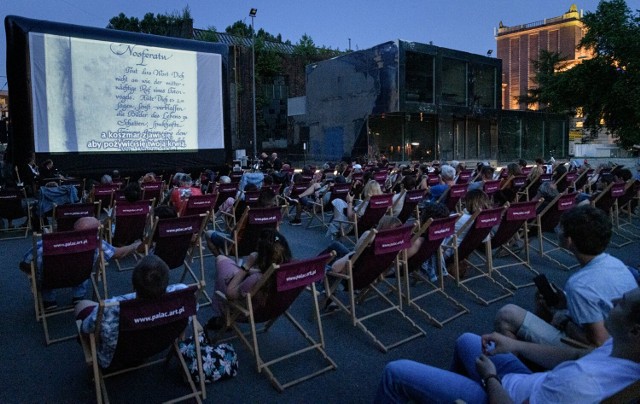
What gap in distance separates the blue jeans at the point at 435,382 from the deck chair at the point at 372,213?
175 inches

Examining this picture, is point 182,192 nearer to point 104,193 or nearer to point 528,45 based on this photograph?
point 104,193

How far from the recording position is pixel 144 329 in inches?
109

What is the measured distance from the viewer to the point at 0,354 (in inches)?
149

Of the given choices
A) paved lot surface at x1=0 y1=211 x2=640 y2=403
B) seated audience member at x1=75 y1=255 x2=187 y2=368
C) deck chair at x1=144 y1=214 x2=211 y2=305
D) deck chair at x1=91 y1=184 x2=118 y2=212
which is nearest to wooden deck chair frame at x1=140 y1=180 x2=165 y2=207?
deck chair at x1=91 y1=184 x2=118 y2=212

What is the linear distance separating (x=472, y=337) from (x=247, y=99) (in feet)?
116

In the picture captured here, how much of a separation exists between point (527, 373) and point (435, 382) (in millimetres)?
441

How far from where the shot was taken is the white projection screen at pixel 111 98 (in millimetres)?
14258

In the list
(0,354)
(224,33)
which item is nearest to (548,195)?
(0,354)

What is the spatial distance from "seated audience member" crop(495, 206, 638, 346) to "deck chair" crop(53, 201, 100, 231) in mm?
5047

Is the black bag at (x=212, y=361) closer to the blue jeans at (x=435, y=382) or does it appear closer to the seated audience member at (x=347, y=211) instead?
the blue jeans at (x=435, y=382)

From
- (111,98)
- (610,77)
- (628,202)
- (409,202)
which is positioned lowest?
(628,202)

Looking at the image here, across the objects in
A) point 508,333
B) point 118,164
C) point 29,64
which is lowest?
point 508,333

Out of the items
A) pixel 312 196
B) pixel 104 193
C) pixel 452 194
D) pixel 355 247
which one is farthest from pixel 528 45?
pixel 355 247

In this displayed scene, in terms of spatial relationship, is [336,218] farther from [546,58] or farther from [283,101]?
[546,58]
